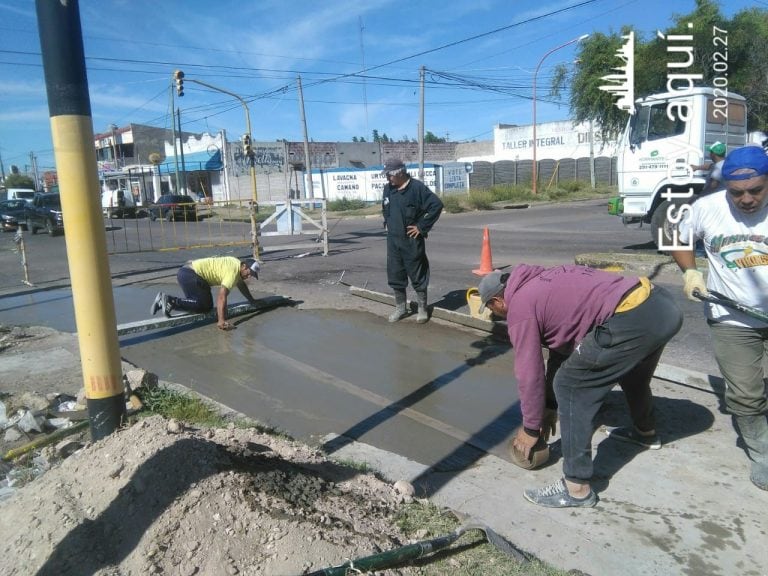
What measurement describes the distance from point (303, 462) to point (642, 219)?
11181 millimetres

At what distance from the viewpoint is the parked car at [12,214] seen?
94.3 feet

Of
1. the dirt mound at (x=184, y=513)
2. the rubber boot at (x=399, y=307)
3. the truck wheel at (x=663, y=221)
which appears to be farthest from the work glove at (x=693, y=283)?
the truck wheel at (x=663, y=221)

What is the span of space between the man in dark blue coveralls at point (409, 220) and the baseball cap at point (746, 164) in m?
4.05

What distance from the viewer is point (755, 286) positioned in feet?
10.8

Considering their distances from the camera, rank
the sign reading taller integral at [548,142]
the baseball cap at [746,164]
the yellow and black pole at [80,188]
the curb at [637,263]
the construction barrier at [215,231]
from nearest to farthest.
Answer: the yellow and black pole at [80,188], the baseball cap at [746,164], the curb at [637,263], the construction barrier at [215,231], the sign reading taller integral at [548,142]

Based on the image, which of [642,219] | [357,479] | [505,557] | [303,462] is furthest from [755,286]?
[642,219]

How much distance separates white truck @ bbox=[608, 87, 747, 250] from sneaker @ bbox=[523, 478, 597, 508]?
967 centimetres

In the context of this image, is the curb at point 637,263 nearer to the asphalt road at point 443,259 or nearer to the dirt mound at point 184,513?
the asphalt road at point 443,259

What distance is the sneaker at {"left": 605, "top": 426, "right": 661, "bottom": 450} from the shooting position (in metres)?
3.83

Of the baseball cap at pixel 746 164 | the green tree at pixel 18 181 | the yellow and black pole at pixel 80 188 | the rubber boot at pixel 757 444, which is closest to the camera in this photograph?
the yellow and black pole at pixel 80 188

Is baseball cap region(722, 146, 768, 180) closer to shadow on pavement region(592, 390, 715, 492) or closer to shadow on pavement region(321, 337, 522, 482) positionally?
shadow on pavement region(592, 390, 715, 492)

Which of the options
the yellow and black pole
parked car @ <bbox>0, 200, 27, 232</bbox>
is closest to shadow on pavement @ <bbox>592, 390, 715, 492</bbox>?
the yellow and black pole

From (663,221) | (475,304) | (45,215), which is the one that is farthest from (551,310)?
(45,215)

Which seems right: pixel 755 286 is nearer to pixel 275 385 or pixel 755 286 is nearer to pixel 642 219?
pixel 275 385
